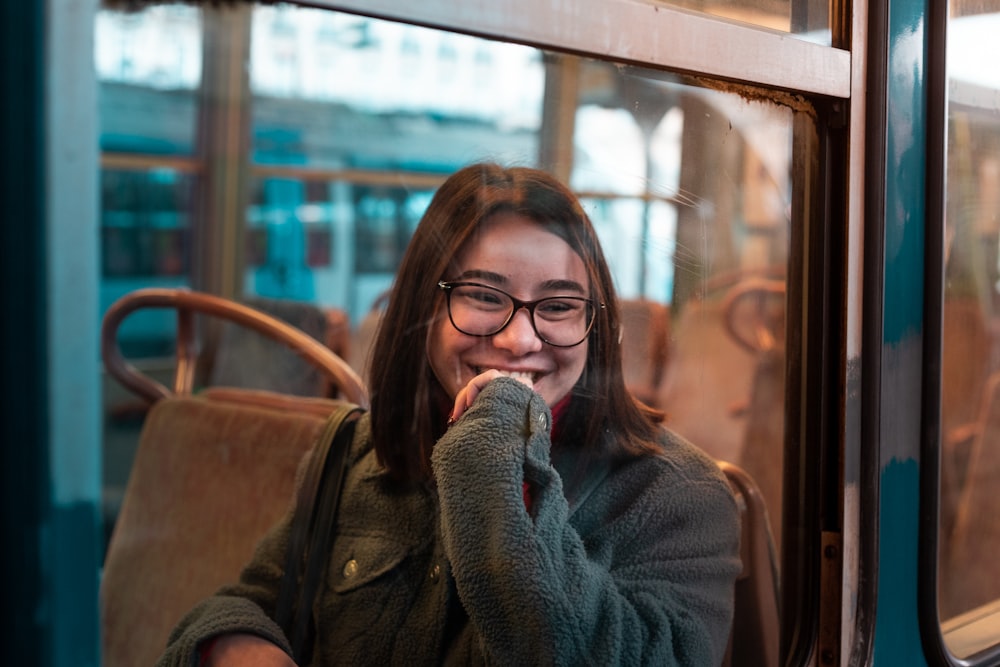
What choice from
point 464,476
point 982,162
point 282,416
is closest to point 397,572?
point 464,476

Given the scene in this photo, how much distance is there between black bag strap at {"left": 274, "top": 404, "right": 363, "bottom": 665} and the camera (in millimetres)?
1234

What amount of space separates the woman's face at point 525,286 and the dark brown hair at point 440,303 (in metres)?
0.01

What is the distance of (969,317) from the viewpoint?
4.79ft

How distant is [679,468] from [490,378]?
0.79ft

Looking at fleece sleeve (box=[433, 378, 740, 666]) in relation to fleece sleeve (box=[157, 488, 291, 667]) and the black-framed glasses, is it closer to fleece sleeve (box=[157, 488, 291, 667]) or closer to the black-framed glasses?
the black-framed glasses

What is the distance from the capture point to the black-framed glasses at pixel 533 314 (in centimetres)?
100

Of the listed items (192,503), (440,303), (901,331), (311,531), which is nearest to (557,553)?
(440,303)

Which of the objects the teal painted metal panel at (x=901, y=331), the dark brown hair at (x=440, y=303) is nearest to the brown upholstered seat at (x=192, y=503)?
the dark brown hair at (x=440, y=303)

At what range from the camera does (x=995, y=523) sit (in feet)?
5.33

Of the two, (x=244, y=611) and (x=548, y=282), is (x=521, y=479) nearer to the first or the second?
(x=548, y=282)

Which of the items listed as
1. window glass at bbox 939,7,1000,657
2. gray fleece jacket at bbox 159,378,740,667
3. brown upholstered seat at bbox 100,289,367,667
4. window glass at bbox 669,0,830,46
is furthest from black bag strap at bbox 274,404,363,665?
window glass at bbox 939,7,1000,657

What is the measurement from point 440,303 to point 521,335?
10 cm

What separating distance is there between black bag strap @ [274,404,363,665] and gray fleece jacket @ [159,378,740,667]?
0.06 ft

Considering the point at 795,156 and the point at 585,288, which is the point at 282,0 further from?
the point at 795,156
